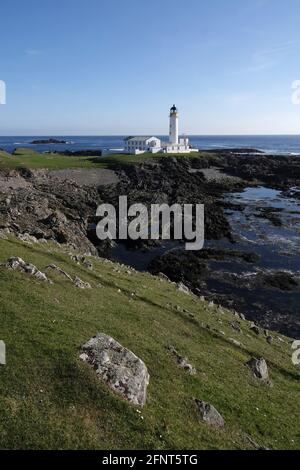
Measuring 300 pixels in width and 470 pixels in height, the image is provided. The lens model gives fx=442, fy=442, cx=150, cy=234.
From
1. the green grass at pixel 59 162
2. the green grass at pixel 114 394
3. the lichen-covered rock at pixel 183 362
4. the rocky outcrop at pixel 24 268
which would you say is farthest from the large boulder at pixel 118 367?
the green grass at pixel 59 162

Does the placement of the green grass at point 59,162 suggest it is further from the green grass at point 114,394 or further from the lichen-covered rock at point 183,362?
the lichen-covered rock at point 183,362

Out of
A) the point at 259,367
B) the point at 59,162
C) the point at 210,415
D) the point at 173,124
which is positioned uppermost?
the point at 173,124

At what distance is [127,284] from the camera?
110 ft

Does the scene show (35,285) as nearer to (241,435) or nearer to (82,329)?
(82,329)

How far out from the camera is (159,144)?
16662 cm

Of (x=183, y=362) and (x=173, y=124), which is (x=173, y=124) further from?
(x=183, y=362)

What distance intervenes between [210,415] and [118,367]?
13.3 ft

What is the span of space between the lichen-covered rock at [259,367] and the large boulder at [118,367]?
7.67 m

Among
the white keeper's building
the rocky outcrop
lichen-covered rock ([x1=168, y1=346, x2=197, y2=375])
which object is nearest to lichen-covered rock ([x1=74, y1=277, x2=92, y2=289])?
the rocky outcrop

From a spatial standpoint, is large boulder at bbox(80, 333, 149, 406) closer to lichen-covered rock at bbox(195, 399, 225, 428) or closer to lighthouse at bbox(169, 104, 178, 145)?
lichen-covered rock at bbox(195, 399, 225, 428)

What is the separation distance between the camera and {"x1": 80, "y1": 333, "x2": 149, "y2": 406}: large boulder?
16875 mm

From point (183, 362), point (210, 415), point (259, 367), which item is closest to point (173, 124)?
point (259, 367)

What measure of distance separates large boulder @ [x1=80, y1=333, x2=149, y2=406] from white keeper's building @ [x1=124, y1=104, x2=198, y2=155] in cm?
14213

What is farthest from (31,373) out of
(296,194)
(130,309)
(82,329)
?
(296,194)
